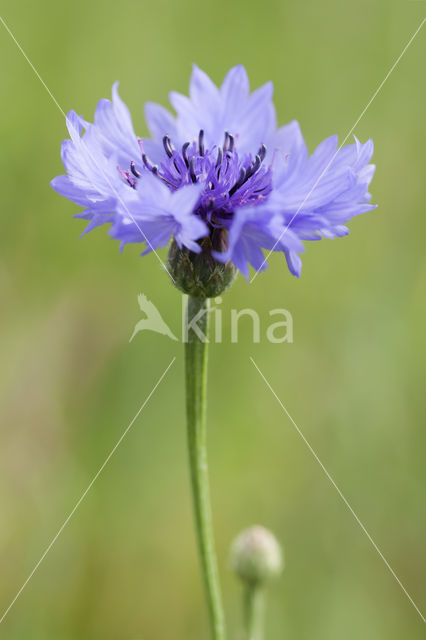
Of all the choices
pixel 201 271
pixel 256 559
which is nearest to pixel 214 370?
pixel 256 559

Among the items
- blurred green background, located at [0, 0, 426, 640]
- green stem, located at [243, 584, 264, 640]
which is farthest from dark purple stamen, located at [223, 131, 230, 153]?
green stem, located at [243, 584, 264, 640]

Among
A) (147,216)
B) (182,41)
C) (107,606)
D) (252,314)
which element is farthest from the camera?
(182,41)

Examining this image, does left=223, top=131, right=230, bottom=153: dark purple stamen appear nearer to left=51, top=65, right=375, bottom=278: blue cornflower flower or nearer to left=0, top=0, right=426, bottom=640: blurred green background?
left=51, top=65, right=375, bottom=278: blue cornflower flower

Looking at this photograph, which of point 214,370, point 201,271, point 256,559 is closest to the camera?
point 201,271

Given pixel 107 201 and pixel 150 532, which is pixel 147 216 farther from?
pixel 150 532

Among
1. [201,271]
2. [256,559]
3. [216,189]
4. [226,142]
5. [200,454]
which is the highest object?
[226,142]

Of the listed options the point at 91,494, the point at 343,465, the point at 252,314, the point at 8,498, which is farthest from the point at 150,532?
the point at 252,314

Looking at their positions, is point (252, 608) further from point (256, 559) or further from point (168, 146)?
point (168, 146)
